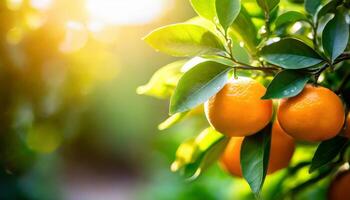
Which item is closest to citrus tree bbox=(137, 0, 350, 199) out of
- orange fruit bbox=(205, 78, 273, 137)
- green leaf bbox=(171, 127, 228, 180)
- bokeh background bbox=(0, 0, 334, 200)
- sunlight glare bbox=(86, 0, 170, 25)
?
orange fruit bbox=(205, 78, 273, 137)

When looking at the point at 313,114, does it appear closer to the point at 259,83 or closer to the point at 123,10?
the point at 259,83

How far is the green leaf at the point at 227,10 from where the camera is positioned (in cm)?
71

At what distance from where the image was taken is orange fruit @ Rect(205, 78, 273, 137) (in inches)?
28.2

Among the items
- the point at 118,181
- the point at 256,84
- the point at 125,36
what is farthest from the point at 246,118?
the point at 118,181

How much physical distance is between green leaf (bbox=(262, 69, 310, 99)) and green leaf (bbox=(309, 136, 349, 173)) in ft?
0.37

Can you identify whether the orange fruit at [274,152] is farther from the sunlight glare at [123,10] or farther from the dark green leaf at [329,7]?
the sunlight glare at [123,10]

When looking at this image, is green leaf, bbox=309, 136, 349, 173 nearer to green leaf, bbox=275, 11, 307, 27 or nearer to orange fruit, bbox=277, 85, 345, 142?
orange fruit, bbox=277, 85, 345, 142

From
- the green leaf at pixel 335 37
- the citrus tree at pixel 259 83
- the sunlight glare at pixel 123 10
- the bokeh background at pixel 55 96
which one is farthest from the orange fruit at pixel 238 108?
the sunlight glare at pixel 123 10

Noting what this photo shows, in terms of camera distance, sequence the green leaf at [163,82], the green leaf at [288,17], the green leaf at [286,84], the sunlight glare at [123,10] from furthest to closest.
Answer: the sunlight glare at [123,10]
the green leaf at [163,82]
the green leaf at [288,17]
the green leaf at [286,84]

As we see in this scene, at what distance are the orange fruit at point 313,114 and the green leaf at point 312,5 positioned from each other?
148mm

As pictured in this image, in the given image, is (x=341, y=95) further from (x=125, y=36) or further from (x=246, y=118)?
(x=125, y=36)

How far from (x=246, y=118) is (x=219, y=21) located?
0.13 metres

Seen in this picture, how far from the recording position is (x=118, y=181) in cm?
354

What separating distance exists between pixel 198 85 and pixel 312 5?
23 cm
